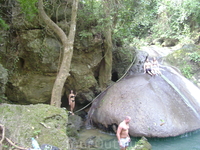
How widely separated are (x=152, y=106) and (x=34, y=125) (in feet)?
15.9

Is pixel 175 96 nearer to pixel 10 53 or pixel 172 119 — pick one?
pixel 172 119

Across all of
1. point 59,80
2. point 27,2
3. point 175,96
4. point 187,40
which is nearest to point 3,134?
point 59,80

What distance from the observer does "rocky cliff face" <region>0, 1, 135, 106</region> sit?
777 cm

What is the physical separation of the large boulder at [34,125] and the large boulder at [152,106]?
10.5 ft

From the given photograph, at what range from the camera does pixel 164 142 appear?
21.3 feet

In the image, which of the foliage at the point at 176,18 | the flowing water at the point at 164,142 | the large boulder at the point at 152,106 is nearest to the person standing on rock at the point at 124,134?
the flowing water at the point at 164,142

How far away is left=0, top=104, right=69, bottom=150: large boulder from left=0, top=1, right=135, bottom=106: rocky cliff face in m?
3.50

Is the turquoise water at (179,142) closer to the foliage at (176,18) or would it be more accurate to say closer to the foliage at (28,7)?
the foliage at (28,7)

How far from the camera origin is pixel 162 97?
7711 mm

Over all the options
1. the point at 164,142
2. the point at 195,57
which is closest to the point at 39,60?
the point at 164,142

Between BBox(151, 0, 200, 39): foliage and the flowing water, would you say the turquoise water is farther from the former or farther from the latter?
BBox(151, 0, 200, 39): foliage

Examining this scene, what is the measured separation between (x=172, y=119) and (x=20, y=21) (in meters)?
7.71

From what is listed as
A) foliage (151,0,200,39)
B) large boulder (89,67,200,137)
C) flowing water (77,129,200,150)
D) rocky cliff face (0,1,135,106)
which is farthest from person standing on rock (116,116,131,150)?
foliage (151,0,200,39)

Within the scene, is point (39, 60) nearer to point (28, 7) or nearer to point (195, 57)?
point (28, 7)
